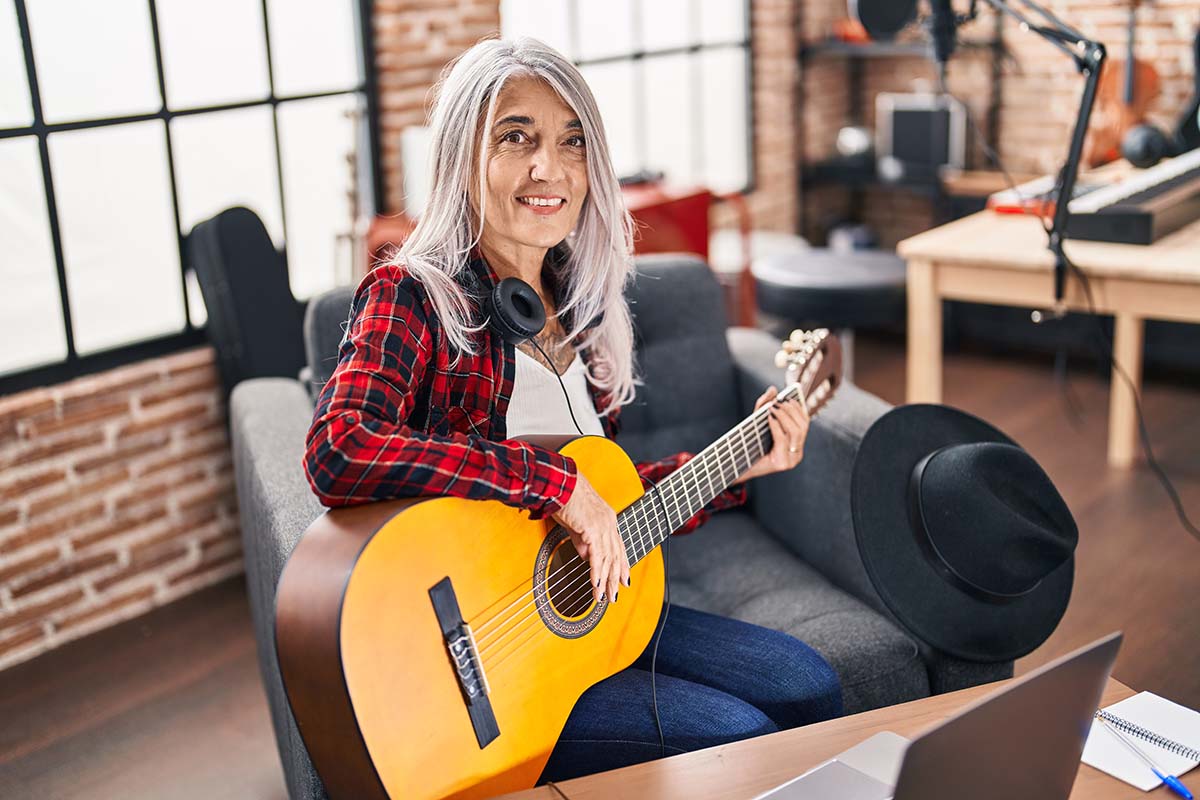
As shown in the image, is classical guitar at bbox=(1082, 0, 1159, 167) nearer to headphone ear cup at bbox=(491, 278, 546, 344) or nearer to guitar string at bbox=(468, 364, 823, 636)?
guitar string at bbox=(468, 364, 823, 636)

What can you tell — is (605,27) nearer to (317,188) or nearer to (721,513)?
(317,188)

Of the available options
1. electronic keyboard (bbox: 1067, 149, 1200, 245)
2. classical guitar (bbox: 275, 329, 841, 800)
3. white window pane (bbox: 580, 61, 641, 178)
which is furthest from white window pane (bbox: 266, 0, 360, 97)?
classical guitar (bbox: 275, 329, 841, 800)

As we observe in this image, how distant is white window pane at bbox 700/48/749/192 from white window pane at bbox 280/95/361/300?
6.08 feet

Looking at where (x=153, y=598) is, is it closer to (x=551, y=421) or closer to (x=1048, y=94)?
(x=551, y=421)

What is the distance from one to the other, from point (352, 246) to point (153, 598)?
40.2 inches

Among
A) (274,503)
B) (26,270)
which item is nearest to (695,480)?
(274,503)

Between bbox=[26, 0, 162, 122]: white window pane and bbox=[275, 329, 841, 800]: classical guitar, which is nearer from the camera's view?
bbox=[275, 329, 841, 800]: classical guitar

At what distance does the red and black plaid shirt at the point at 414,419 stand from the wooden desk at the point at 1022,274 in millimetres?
1611

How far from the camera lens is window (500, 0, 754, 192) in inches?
170

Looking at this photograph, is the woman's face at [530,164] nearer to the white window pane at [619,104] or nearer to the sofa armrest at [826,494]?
the sofa armrest at [826,494]

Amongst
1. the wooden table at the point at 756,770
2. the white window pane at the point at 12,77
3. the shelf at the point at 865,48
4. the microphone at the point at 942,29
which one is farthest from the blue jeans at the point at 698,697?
the shelf at the point at 865,48

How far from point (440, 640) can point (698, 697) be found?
433 millimetres

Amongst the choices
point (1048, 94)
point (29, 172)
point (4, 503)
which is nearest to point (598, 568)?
point (4, 503)

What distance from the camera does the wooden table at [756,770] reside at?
128 centimetres
